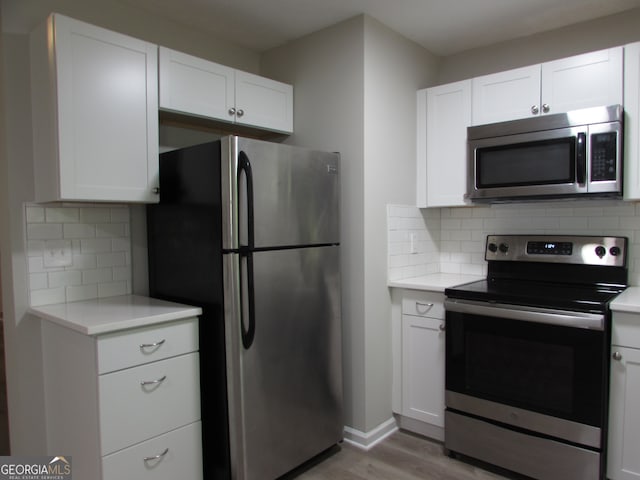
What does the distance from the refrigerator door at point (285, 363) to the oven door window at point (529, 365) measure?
0.64 meters

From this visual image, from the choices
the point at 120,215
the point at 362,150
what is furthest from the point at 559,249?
the point at 120,215

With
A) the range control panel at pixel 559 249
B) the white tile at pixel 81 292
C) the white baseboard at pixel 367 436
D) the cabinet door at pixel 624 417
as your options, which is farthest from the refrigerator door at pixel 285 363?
the cabinet door at pixel 624 417

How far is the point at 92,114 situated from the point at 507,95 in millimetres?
2074

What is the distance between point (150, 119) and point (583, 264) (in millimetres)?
2319

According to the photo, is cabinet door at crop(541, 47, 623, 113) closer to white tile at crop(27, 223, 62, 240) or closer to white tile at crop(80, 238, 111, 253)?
white tile at crop(80, 238, 111, 253)

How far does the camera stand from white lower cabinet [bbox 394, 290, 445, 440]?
2.52 meters

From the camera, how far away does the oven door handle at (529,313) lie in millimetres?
1937

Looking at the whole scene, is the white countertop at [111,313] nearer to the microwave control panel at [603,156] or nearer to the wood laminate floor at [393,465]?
the wood laminate floor at [393,465]

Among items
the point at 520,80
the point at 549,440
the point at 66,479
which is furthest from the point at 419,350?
the point at 66,479

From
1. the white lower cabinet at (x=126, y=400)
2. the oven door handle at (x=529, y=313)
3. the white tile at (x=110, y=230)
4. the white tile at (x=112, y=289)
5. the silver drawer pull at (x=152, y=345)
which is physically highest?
the white tile at (x=110, y=230)

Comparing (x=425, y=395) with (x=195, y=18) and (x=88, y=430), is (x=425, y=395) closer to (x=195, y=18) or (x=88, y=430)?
(x=88, y=430)

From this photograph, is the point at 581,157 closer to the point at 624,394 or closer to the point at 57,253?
the point at 624,394

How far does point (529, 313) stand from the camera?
6.86 feet

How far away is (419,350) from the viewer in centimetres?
260
